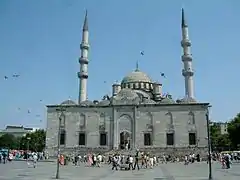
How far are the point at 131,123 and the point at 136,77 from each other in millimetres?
15934

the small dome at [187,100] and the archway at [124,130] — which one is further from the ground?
the small dome at [187,100]

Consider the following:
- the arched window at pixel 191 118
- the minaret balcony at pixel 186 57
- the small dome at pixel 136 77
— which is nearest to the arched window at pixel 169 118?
the arched window at pixel 191 118

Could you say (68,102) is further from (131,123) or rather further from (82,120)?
(131,123)

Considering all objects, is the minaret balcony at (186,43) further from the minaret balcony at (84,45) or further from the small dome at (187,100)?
the minaret balcony at (84,45)

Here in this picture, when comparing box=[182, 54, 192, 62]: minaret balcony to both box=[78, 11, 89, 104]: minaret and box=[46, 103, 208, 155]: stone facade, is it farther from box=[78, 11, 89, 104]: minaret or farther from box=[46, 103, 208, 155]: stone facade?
box=[78, 11, 89, 104]: minaret

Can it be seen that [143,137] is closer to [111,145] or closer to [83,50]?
[111,145]

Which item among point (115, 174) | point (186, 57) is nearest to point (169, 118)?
point (186, 57)

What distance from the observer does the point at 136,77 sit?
222 feet

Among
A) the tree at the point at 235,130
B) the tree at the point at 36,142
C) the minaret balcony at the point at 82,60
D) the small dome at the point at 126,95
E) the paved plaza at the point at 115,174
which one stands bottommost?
the paved plaza at the point at 115,174

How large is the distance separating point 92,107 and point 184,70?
17.1 meters

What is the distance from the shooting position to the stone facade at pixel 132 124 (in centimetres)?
5198

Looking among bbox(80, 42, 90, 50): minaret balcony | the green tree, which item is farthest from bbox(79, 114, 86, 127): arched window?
the green tree

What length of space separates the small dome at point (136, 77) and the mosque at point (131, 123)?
34.2ft

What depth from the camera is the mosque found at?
52.0 m
